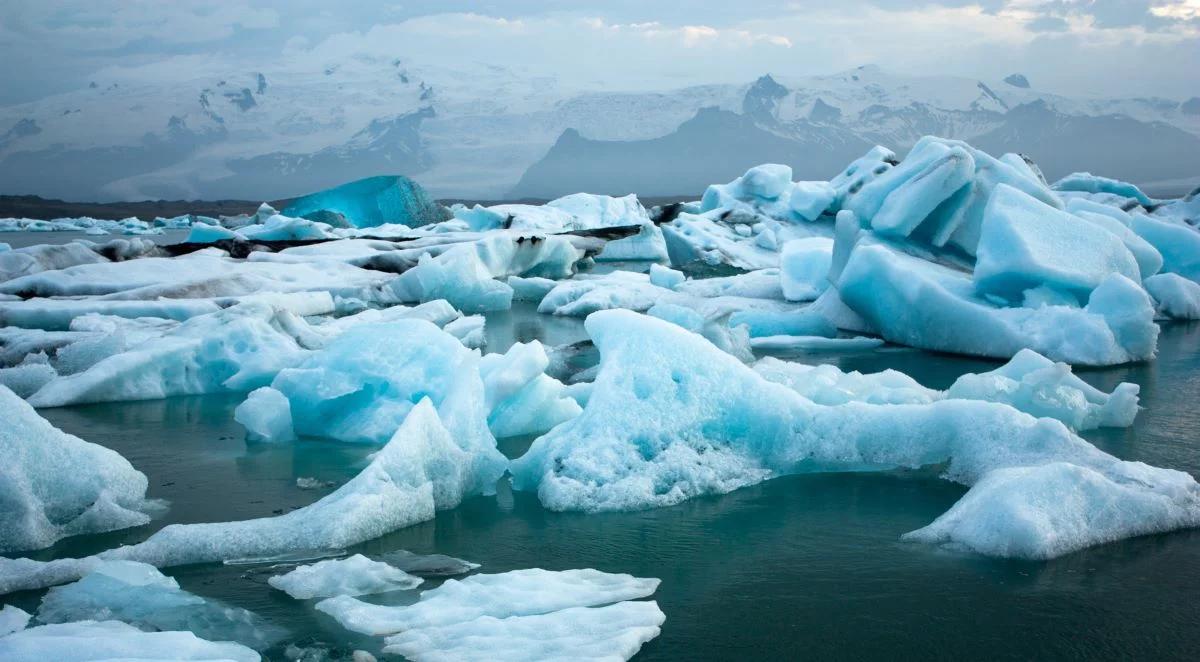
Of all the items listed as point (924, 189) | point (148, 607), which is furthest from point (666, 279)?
point (148, 607)

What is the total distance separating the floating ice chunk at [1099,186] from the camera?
19203 mm

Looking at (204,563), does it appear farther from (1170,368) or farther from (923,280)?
(1170,368)

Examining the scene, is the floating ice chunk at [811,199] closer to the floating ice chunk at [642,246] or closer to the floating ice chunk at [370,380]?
the floating ice chunk at [642,246]

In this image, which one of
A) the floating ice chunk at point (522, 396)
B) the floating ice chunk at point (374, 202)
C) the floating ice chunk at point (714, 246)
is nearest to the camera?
the floating ice chunk at point (522, 396)

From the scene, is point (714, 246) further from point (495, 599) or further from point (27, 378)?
point (495, 599)

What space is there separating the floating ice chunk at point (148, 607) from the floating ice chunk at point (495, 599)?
227 millimetres

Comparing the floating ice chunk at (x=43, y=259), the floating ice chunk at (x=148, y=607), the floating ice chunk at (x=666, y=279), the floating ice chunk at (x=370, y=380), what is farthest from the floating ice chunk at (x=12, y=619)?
the floating ice chunk at (x=666, y=279)

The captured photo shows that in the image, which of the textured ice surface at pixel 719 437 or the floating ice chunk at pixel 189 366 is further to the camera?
the floating ice chunk at pixel 189 366

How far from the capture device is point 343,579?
2.87 m

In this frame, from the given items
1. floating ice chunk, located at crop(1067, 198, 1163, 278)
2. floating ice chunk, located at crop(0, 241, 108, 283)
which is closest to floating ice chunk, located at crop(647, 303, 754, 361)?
floating ice chunk, located at crop(1067, 198, 1163, 278)

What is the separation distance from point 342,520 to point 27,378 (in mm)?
4389

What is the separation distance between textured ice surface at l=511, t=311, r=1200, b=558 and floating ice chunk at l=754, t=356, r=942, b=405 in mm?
691

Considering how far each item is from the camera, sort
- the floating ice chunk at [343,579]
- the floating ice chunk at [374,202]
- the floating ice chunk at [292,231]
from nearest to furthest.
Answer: the floating ice chunk at [343,579] < the floating ice chunk at [292,231] < the floating ice chunk at [374,202]

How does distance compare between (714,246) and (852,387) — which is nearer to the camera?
(852,387)
